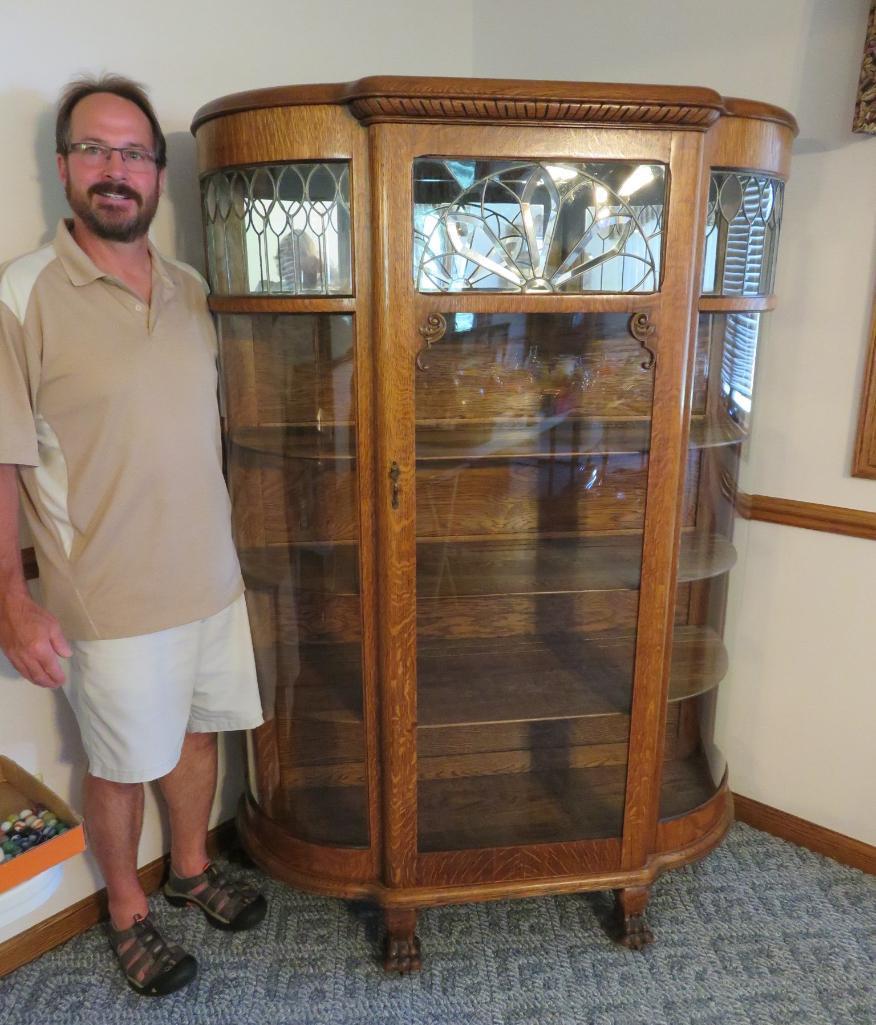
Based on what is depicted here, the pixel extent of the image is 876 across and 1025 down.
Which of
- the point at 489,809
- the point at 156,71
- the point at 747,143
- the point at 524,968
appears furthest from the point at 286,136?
the point at 524,968

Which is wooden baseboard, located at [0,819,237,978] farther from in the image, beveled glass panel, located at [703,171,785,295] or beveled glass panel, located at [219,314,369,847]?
beveled glass panel, located at [703,171,785,295]

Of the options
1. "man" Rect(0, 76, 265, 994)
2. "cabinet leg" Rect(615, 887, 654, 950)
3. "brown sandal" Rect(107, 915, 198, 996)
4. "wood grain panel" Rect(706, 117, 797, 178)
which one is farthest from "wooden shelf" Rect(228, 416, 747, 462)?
"brown sandal" Rect(107, 915, 198, 996)

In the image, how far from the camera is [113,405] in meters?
1.51

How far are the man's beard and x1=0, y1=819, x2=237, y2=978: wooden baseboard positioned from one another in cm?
150

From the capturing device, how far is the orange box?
1.41 meters

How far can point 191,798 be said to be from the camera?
6.33 ft

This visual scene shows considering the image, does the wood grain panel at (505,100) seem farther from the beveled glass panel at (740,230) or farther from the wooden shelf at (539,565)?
the wooden shelf at (539,565)

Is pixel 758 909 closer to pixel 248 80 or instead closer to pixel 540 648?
pixel 540 648

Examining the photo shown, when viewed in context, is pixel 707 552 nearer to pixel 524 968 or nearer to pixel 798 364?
pixel 798 364

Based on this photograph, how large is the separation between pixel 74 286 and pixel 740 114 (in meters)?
1.28

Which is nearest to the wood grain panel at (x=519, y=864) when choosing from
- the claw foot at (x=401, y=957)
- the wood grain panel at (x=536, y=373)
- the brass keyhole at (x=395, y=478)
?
the claw foot at (x=401, y=957)

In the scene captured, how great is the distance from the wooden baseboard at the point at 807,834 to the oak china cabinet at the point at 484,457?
36 centimetres

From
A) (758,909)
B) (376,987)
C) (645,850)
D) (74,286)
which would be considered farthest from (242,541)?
(758,909)

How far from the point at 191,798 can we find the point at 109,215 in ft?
4.29
